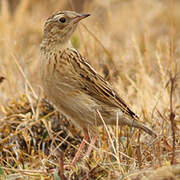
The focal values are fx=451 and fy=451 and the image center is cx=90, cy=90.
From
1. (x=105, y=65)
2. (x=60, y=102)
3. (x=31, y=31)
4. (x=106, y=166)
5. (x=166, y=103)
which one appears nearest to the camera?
(x=106, y=166)

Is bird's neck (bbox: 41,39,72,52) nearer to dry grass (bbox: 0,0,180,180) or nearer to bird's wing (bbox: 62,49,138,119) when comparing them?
bird's wing (bbox: 62,49,138,119)

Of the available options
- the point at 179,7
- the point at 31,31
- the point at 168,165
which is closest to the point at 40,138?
the point at 168,165

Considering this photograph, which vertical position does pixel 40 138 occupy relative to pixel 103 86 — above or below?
below

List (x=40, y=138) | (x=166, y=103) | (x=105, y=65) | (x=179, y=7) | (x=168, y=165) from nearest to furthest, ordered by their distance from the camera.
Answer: (x=168, y=165)
(x=40, y=138)
(x=166, y=103)
(x=105, y=65)
(x=179, y=7)

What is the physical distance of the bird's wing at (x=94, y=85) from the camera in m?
4.35

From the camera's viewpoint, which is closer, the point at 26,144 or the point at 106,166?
the point at 106,166

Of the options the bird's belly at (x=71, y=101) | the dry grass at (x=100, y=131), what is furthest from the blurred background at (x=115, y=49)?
the bird's belly at (x=71, y=101)

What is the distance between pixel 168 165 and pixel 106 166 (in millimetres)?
562

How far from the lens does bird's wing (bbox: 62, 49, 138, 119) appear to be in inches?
171

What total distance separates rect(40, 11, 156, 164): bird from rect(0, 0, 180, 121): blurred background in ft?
1.45

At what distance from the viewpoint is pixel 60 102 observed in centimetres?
422

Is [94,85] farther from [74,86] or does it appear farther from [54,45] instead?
[54,45]

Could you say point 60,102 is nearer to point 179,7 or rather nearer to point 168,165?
point 168,165

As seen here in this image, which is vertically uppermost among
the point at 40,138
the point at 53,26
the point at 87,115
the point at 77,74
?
the point at 53,26
